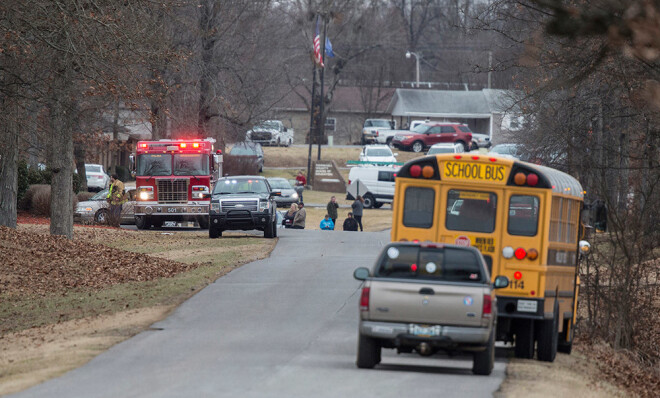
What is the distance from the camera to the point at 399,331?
39.3 feet

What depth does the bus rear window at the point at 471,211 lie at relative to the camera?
46.6 feet

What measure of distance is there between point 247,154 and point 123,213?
92.6ft

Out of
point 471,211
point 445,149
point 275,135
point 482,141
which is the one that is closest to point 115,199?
point 471,211

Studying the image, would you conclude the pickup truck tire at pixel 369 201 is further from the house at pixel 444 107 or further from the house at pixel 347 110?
the house at pixel 347 110

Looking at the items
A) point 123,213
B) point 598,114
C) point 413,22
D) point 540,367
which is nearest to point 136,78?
point 598,114

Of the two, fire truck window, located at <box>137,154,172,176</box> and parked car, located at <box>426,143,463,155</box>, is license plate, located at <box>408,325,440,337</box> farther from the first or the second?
parked car, located at <box>426,143,463,155</box>

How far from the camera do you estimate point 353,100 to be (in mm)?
91438

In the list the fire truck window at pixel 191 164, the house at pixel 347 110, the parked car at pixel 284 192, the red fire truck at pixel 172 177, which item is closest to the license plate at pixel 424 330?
the red fire truck at pixel 172 177

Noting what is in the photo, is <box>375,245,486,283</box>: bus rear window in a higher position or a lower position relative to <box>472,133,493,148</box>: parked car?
lower

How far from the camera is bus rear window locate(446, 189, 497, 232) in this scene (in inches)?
559

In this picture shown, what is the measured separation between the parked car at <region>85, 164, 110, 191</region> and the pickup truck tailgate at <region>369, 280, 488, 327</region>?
156ft

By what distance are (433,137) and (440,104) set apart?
55.4 feet

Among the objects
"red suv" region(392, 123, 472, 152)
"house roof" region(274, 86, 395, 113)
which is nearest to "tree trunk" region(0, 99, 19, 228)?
"red suv" region(392, 123, 472, 152)

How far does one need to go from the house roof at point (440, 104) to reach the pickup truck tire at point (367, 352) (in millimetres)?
75134
